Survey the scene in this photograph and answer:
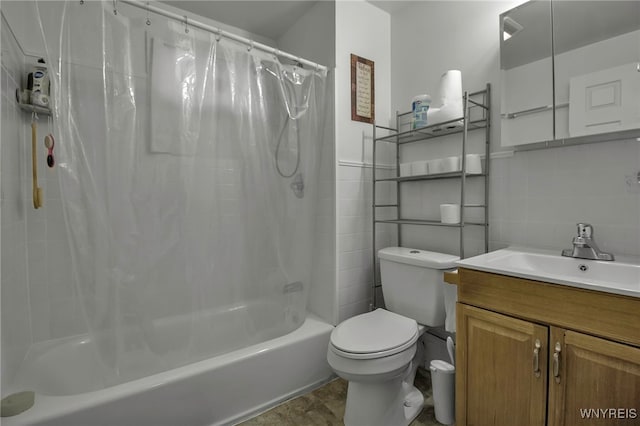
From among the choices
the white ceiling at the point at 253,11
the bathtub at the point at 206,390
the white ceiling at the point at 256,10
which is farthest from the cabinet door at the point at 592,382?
the white ceiling at the point at 253,11

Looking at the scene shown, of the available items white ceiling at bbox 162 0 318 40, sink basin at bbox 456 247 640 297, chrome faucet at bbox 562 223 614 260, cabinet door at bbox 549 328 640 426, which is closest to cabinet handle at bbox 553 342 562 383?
cabinet door at bbox 549 328 640 426

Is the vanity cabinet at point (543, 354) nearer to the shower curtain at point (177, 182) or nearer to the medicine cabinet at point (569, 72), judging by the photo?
the medicine cabinet at point (569, 72)

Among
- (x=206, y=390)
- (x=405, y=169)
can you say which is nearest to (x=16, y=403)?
(x=206, y=390)

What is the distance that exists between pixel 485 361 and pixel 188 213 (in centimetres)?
145

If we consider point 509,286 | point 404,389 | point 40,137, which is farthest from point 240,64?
point 404,389

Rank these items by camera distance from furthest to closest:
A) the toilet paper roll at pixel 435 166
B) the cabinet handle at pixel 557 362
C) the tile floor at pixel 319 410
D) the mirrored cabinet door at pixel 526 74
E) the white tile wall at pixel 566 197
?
the toilet paper roll at pixel 435 166
the tile floor at pixel 319 410
the mirrored cabinet door at pixel 526 74
the white tile wall at pixel 566 197
the cabinet handle at pixel 557 362

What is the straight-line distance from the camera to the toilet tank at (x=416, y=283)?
1.63 meters

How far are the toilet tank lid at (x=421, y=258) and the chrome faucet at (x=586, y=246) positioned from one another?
1.59ft

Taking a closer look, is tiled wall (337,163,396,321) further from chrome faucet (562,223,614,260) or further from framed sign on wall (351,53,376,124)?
chrome faucet (562,223,614,260)

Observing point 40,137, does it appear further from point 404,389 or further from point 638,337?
point 638,337

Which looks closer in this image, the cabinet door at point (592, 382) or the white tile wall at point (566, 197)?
the cabinet door at point (592, 382)

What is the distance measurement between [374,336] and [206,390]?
0.81m

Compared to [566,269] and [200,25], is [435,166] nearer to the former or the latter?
[566,269]

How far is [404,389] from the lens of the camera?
1618 millimetres
